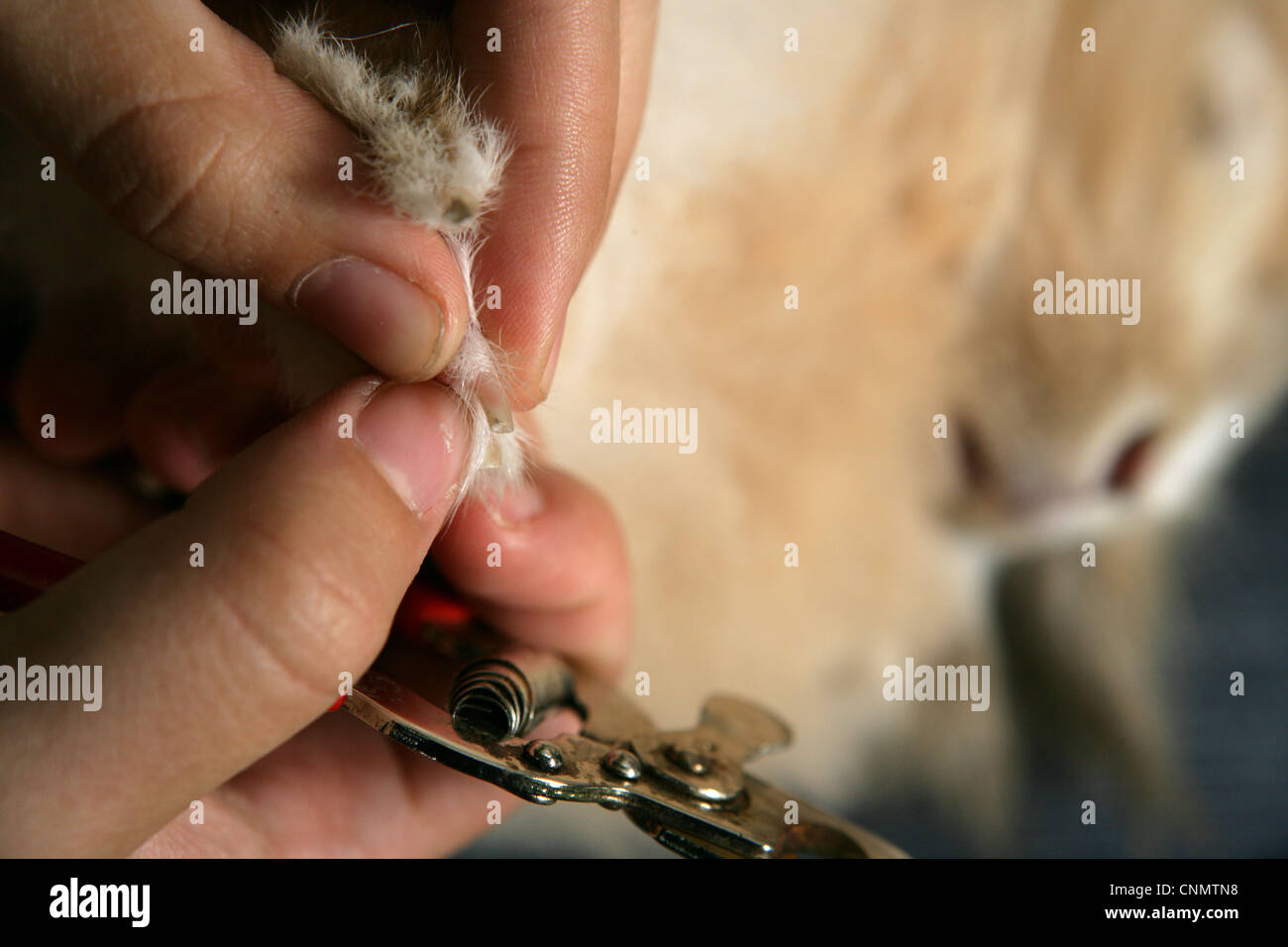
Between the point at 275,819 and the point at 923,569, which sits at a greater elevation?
the point at 923,569

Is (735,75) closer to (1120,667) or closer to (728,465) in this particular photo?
(728,465)

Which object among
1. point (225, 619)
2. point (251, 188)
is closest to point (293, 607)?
point (225, 619)

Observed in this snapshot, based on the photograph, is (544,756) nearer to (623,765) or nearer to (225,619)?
(623,765)

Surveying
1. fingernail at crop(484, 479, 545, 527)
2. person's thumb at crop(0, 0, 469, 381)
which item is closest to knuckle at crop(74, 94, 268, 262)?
person's thumb at crop(0, 0, 469, 381)

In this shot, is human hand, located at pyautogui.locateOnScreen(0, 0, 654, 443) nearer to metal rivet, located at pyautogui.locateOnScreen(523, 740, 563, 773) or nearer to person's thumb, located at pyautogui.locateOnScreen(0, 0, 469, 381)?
person's thumb, located at pyautogui.locateOnScreen(0, 0, 469, 381)

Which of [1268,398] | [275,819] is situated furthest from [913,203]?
[275,819]
